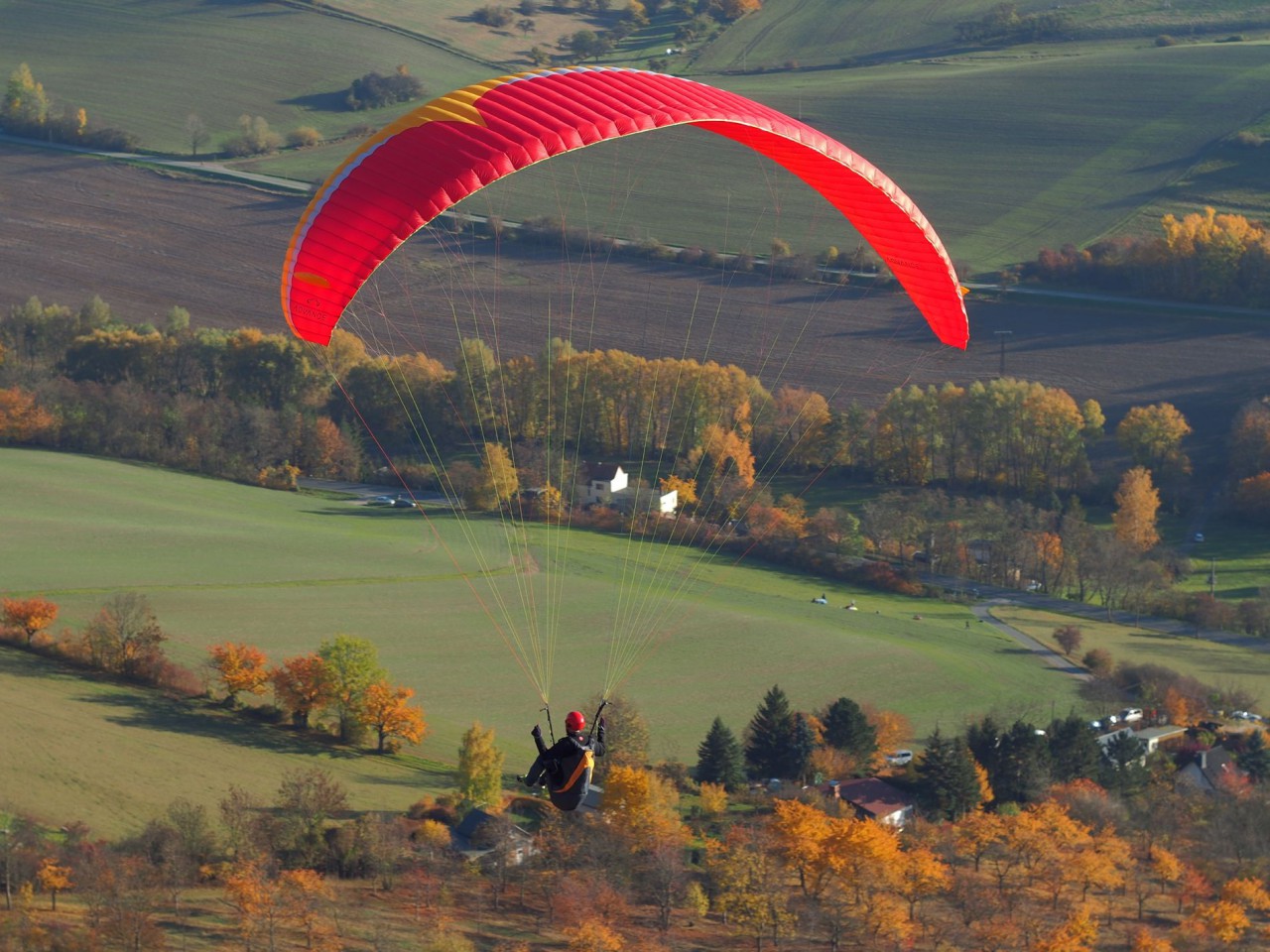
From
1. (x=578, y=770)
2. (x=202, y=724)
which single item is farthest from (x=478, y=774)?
(x=578, y=770)

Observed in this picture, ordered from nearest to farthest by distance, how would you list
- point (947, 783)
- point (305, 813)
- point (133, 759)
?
1. point (305, 813)
2. point (133, 759)
3. point (947, 783)

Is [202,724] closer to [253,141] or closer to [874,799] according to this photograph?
[874,799]


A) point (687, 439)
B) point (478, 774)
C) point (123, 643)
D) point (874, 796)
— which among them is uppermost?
point (687, 439)

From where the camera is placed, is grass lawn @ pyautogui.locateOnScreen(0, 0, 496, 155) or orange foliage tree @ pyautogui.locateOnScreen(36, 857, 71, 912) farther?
grass lawn @ pyautogui.locateOnScreen(0, 0, 496, 155)

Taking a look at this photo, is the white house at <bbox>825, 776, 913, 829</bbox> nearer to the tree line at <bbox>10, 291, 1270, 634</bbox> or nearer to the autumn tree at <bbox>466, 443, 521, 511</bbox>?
the tree line at <bbox>10, 291, 1270, 634</bbox>

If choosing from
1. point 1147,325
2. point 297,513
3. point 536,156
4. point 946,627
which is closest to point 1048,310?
point 1147,325

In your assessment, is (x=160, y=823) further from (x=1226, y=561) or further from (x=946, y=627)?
(x=1226, y=561)

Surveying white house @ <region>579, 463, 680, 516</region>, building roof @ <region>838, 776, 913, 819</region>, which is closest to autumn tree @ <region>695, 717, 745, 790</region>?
building roof @ <region>838, 776, 913, 819</region>
